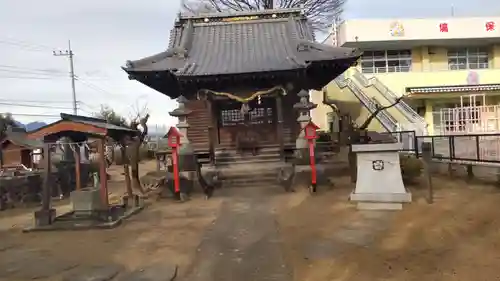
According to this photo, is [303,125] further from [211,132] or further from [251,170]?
[211,132]

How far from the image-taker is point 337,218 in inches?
407

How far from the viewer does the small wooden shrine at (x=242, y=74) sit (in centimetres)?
1727

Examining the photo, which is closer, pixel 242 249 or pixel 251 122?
pixel 242 249

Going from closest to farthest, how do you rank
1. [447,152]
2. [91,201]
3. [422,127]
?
[91,201] < [447,152] < [422,127]

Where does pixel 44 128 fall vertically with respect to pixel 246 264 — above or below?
above

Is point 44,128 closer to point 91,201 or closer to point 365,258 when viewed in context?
point 91,201

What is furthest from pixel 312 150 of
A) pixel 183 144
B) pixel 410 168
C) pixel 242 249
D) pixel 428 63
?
pixel 428 63

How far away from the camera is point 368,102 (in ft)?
87.3

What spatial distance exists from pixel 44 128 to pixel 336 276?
8256mm

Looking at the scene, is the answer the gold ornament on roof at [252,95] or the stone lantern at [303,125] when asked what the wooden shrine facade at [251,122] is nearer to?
→ the gold ornament on roof at [252,95]

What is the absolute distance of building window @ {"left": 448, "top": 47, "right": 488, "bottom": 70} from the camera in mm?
35031

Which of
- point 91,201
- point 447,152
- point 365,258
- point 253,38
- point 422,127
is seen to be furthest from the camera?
point 422,127

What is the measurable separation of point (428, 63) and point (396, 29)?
12.8 ft

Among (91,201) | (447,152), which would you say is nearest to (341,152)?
(447,152)
